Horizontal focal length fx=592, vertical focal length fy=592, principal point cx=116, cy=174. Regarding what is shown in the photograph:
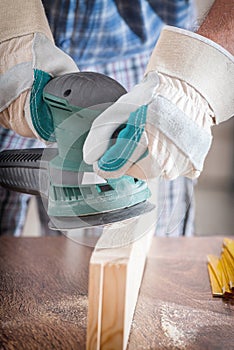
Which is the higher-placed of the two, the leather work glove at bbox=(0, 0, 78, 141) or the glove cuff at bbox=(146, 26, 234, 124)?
the glove cuff at bbox=(146, 26, 234, 124)

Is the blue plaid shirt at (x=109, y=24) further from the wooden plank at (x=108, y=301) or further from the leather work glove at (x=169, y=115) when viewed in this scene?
the wooden plank at (x=108, y=301)

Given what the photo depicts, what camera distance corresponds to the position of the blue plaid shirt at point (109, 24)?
132cm

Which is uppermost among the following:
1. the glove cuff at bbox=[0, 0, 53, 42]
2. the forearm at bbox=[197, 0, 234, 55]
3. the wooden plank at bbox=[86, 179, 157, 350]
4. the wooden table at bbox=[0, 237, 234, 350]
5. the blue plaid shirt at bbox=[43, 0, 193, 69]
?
the forearm at bbox=[197, 0, 234, 55]

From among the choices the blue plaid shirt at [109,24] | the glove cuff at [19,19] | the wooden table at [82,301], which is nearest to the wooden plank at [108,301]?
the wooden table at [82,301]

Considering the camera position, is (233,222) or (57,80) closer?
(57,80)

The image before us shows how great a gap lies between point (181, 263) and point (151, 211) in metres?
0.34

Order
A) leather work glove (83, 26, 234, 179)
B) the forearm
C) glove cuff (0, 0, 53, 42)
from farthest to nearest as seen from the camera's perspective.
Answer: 1. glove cuff (0, 0, 53, 42)
2. the forearm
3. leather work glove (83, 26, 234, 179)

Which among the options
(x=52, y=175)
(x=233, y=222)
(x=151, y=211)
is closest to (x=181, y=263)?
(x=151, y=211)

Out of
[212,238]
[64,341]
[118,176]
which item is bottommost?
[212,238]

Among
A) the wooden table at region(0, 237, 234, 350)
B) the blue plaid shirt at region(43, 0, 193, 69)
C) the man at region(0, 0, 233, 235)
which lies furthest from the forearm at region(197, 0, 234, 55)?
the blue plaid shirt at region(43, 0, 193, 69)

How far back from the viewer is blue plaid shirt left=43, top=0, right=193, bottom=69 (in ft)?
4.32

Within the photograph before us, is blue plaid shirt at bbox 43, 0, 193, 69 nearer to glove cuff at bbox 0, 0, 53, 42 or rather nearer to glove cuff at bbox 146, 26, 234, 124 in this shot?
glove cuff at bbox 0, 0, 53, 42

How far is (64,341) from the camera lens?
0.78m

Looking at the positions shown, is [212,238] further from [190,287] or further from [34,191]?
[34,191]
